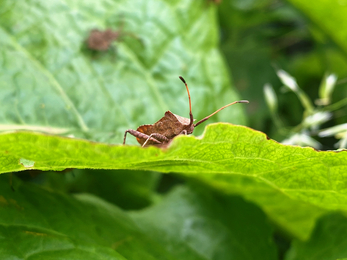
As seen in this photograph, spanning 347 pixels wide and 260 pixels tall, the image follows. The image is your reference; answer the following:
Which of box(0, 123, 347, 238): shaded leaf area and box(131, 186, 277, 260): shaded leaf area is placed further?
box(131, 186, 277, 260): shaded leaf area

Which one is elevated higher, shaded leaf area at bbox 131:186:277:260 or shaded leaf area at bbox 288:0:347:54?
shaded leaf area at bbox 288:0:347:54

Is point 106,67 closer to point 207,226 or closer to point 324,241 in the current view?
point 207,226

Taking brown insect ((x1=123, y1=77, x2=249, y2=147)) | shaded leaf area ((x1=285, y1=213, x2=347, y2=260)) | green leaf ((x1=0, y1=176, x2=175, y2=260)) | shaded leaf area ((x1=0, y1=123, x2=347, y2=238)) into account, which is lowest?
shaded leaf area ((x1=285, y1=213, x2=347, y2=260))

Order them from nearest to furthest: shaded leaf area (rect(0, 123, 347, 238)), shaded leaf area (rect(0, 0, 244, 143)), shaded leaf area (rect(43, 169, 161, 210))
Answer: shaded leaf area (rect(0, 123, 347, 238)) < shaded leaf area (rect(0, 0, 244, 143)) < shaded leaf area (rect(43, 169, 161, 210))

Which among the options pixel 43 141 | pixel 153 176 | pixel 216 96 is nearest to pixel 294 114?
pixel 216 96

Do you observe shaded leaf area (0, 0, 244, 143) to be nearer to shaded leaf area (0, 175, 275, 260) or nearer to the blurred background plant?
shaded leaf area (0, 175, 275, 260)

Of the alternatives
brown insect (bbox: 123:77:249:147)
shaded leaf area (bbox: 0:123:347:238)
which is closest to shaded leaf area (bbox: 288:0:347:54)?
brown insect (bbox: 123:77:249:147)

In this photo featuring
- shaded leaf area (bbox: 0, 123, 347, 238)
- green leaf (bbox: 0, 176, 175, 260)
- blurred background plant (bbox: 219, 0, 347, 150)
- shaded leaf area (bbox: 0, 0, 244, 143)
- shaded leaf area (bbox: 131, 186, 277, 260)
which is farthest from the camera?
blurred background plant (bbox: 219, 0, 347, 150)

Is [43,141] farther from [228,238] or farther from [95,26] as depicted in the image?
[95,26]
